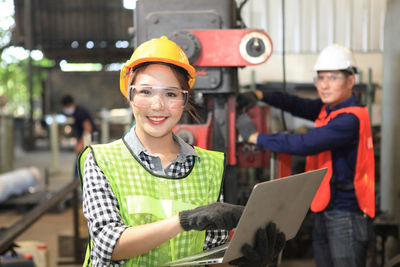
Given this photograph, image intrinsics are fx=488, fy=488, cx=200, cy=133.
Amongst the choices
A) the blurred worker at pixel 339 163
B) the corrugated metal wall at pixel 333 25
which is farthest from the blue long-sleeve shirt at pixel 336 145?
the corrugated metal wall at pixel 333 25

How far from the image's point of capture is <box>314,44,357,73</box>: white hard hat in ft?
8.18

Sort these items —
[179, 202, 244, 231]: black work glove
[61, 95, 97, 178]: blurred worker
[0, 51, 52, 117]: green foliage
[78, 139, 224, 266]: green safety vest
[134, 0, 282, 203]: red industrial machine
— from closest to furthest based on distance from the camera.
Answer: [179, 202, 244, 231]: black work glove → [78, 139, 224, 266]: green safety vest → [134, 0, 282, 203]: red industrial machine → [61, 95, 97, 178]: blurred worker → [0, 51, 52, 117]: green foliage

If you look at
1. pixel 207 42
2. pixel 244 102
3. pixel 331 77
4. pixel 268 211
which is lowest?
pixel 268 211

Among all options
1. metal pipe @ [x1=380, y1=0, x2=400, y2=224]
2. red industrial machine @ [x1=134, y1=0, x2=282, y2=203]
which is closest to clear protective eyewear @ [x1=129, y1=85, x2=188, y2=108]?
red industrial machine @ [x1=134, y1=0, x2=282, y2=203]

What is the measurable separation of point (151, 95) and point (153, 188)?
0.83 feet

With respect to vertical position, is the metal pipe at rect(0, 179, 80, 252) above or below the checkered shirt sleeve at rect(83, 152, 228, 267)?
below

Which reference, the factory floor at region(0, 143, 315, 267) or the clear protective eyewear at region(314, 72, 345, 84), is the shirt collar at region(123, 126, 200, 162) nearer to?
the clear protective eyewear at region(314, 72, 345, 84)

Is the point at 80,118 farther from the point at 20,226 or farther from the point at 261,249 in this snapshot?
the point at 261,249

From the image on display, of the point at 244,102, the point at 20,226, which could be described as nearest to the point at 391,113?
the point at 244,102

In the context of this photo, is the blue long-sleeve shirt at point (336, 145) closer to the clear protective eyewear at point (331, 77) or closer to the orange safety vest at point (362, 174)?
the orange safety vest at point (362, 174)

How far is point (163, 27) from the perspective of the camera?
214 centimetres

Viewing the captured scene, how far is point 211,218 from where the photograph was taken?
1.18 meters

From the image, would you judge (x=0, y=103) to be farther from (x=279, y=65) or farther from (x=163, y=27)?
(x=163, y=27)

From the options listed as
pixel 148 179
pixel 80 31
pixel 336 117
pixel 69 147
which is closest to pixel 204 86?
pixel 336 117
